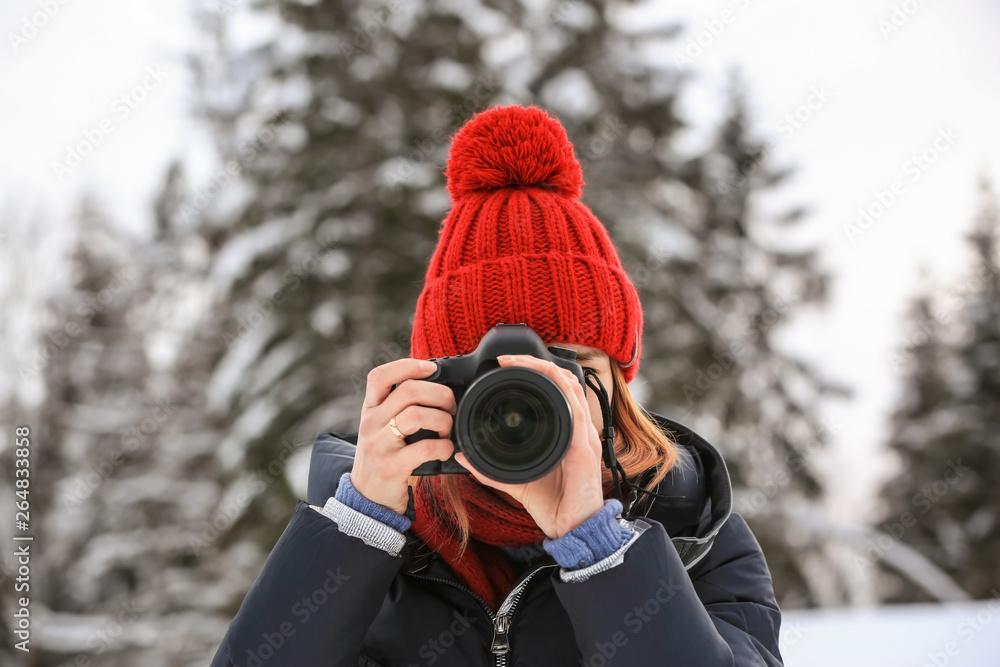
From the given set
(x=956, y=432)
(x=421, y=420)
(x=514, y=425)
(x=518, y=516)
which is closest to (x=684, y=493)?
(x=518, y=516)

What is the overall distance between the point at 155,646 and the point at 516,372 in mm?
4815

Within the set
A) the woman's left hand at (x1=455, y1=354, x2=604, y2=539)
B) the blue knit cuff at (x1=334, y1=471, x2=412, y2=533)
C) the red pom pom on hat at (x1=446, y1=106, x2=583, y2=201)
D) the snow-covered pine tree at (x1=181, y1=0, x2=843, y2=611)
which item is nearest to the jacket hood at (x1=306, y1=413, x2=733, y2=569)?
the blue knit cuff at (x1=334, y1=471, x2=412, y2=533)

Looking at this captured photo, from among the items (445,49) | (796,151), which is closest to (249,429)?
(445,49)

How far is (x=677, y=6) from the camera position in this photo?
Result: 5.50 metres

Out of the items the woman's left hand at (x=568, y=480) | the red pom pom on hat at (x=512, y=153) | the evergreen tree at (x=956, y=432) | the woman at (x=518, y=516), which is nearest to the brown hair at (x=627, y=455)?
the woman at (x=518, y=516)

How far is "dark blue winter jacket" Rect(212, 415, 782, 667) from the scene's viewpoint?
959 mm

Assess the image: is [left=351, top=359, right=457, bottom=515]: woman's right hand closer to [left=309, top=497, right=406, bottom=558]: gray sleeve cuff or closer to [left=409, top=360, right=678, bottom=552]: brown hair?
[left=309, top=497, right=406, bottom=558]: gray sleeve cuff

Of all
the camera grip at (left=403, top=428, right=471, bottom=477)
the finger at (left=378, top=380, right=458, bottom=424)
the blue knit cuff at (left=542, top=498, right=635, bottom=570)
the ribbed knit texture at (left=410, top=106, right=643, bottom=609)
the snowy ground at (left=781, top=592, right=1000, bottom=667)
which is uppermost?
the ribbed knit texture at (left=410, top=106, right=643, bottom=609)

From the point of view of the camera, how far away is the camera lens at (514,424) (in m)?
0.99

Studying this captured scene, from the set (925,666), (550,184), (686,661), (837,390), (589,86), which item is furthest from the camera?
(837,390)

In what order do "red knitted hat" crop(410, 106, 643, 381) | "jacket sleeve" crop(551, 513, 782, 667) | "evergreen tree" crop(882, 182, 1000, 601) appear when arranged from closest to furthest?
"jacket sleeve" crop(551, 513, 782, 667)
"red knitted hat" crop(410, 106, 643, 381)
"evergreen tree" crop(882, 182, 1000, 601)

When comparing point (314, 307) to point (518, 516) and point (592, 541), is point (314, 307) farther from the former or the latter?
point (592, 541)

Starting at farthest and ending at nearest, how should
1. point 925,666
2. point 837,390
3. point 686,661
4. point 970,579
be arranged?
point 970,579 < point 837,390 < point 925,666 < point 686,661

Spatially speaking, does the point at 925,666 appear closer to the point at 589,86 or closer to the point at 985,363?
the point at 589,86
